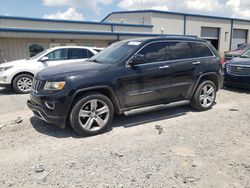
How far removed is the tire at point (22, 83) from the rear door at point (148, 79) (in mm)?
5380

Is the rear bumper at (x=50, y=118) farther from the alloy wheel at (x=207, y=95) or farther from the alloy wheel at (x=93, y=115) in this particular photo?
the alloy wheel at (x=207, y=95)

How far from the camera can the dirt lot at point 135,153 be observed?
9.70ft

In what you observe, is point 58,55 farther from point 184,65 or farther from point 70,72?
point 184,65

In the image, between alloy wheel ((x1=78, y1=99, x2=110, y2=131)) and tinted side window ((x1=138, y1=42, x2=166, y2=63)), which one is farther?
tinted side window ((x1=138, y1=42, x2=166, y2=63))

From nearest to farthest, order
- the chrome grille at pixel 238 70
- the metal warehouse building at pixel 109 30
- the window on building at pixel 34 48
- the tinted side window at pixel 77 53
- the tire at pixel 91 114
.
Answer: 1. the tire at pixel 91 114
2. the chrome grille at pixel 238 70
3. the tinted side window at pixel 77 53
4. the metal warehouse building at pixel 109 30
5. the window on building at pixel 34 48

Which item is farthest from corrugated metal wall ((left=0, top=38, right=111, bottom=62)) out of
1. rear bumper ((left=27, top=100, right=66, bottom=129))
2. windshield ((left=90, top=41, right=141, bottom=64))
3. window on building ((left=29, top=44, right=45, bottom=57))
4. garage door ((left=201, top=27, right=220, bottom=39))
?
garage door ((left=201, top=27, right=220, bottom=39))

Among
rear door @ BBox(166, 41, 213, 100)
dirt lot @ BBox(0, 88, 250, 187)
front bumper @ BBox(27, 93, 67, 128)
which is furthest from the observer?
rear door @ BBox(166, 41, 213, 100)

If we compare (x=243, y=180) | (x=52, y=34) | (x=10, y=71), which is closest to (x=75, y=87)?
(x=243, y=180)

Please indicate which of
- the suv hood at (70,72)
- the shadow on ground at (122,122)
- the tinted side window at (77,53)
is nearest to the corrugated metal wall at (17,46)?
the tinted side window at (77,53)

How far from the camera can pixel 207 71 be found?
18.8 feet

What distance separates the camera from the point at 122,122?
16.5 feet

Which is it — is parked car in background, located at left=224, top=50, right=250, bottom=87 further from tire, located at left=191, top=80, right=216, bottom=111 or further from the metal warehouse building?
the metal warehouse building

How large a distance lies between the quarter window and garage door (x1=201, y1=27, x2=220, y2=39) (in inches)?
927

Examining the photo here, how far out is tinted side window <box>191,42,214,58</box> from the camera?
5672mm
